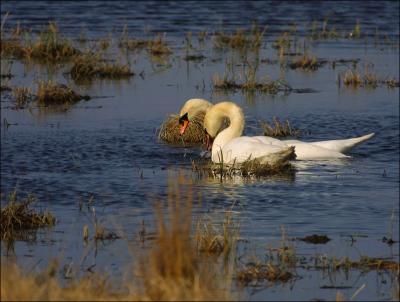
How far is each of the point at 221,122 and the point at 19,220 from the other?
5.37 meters

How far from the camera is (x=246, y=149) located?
1323 centimetres

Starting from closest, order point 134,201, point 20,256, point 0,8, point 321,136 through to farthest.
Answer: point 20,256, point 134,201, point 321,136, point 0,8

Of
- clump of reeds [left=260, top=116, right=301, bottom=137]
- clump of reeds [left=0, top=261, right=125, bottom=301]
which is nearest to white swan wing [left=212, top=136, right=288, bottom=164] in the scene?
clump of reeds [left=260, top=116, right=301, bottom=137]

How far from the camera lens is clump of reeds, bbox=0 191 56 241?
32.0 ft

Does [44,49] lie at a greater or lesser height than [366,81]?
greater

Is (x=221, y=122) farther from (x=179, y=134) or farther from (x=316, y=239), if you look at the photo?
(x=316, y=239)

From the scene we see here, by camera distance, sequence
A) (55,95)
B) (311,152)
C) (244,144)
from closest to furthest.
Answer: (244,144)
(311,152)
(55,95)

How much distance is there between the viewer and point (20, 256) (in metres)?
9.10

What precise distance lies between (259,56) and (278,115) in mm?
5356

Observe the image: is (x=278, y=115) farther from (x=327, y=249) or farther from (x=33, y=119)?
(x=327, y=249)

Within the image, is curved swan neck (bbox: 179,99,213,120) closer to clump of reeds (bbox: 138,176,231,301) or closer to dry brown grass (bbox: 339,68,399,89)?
dry brown grass (bbox: 339,68,399,89)

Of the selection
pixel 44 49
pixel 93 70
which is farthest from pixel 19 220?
pixel 44 49

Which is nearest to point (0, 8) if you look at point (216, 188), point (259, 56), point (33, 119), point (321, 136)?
point (259, 56)

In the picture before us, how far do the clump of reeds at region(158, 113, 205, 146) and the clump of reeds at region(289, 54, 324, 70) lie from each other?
5.20 meters
